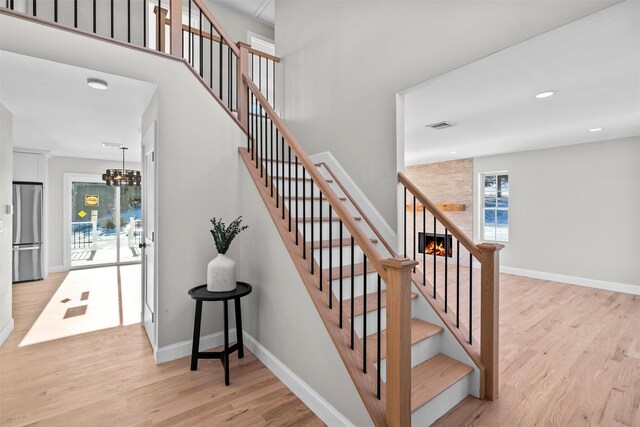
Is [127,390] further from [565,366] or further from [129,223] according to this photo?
[129,223]

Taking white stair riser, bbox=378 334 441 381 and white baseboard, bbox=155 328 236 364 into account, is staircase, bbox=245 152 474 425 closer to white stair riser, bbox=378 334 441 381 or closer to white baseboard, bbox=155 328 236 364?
white stair riser, bbox=378 334 441 381

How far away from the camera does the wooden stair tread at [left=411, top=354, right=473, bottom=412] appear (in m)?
1.87

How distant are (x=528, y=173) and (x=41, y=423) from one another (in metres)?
7.22

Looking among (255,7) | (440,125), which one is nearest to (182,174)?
(440,125)

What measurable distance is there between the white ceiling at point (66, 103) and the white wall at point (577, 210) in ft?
20.8

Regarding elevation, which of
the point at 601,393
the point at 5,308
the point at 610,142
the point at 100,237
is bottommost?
the point at 601,393

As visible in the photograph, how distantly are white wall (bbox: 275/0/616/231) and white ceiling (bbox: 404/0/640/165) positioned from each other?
0.14m

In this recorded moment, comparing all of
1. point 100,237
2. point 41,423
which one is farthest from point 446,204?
point 100,237

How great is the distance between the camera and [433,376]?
2.07m

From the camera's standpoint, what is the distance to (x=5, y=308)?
3107 millimetres

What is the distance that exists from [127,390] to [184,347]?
1.83ft

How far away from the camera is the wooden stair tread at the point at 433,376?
6.13 ft

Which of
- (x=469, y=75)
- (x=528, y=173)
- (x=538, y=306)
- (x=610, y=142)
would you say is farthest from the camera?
(x=528, y=173)

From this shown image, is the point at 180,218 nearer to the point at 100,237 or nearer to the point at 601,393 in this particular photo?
the point at 601,393
